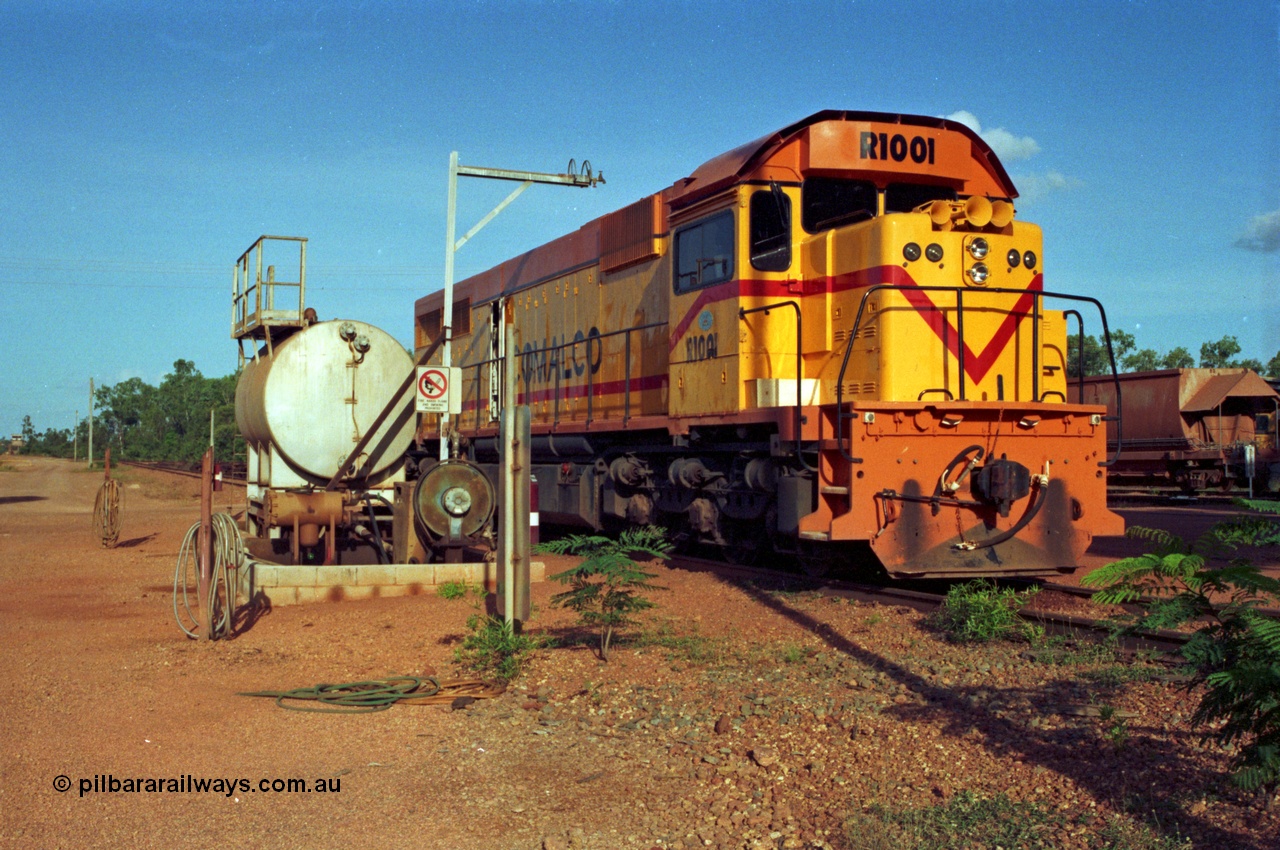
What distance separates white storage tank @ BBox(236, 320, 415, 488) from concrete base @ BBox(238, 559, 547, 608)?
1.95 m

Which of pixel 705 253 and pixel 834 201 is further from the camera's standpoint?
pixel 705 253

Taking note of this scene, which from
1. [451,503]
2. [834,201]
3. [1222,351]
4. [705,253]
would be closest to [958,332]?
[834,201]

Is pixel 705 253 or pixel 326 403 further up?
pixel 705 253

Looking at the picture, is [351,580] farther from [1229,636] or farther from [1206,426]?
[1206,426]

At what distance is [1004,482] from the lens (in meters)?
8.85

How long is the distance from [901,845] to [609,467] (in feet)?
31.3

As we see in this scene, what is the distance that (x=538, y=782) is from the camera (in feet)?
16.6

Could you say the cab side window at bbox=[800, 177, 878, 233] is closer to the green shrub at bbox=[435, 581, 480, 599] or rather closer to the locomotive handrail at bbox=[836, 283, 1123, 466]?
the locomotive handrail at bbox=[836, 283, 1123, 466]

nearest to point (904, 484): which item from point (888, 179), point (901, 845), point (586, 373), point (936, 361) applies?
point (936, 361)

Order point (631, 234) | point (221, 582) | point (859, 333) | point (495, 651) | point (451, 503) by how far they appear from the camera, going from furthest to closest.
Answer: point (631, 234), point (451, 503), point (859, 333), point (221, 582), point (495, 651)

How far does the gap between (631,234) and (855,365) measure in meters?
4.12

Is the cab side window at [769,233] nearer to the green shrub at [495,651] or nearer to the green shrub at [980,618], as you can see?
the green shrub at [980,618]

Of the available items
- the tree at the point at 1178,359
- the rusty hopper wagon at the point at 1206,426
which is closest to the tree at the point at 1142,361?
the tree at the point at 1178,359

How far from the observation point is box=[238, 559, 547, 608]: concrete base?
399 inches
